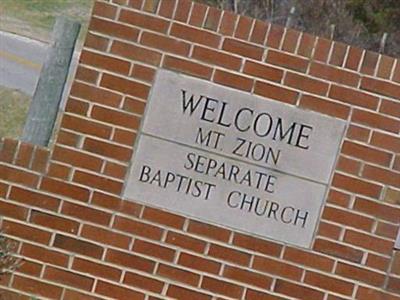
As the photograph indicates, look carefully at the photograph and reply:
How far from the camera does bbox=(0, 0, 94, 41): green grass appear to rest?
18.2 metres

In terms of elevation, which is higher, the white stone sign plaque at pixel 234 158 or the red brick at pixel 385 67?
the red brick at pixel 385 67

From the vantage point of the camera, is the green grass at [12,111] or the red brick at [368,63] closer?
the red brick at [368,63]

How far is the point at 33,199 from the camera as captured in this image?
5215 millimetres

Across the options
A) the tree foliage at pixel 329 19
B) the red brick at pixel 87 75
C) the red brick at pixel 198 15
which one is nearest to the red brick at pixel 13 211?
the red brick at pixel 87 75

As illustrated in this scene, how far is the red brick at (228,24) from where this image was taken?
202 inches

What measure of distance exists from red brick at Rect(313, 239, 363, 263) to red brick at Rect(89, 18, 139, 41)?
1.43 metres

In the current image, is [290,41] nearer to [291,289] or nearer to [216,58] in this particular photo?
[216,58]

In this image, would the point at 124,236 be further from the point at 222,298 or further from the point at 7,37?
the point at 7,37

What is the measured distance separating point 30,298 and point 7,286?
0.14 meters

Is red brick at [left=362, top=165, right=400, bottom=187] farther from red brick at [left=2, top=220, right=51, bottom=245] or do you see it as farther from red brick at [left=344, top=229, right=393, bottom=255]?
red brick at [left=2, top=220, right=51, bottom=245]

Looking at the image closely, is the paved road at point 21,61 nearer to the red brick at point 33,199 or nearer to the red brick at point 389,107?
the red brick at point 33,199

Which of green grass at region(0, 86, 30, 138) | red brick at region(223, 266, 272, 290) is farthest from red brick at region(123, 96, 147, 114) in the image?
green grass at region(0, 86, 30, 138)

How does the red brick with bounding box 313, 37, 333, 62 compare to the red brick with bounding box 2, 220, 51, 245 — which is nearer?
the red brick with bounding box 313, 37, 333, 62

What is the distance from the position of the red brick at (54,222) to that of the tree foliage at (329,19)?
360 inches
